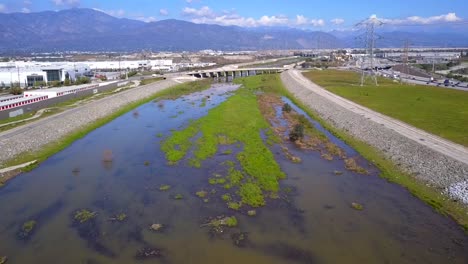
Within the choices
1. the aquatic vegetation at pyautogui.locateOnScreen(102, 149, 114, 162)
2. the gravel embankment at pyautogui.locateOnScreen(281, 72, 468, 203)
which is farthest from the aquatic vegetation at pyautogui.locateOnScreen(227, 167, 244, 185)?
the gravel embankment at pyautogui.locateOnScreen(281, 72, 468, 203)

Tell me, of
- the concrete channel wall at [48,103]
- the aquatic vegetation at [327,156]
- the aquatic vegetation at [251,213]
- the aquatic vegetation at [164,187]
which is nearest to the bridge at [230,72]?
the concrete channel wall at [48,103]

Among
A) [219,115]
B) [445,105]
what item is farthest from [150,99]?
[445,105]

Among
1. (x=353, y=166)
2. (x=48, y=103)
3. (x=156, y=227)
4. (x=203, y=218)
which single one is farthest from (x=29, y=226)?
(x=48, y=103)

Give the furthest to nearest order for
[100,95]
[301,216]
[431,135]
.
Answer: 1. [100,95]
2. [431,135]
3. [301,216]

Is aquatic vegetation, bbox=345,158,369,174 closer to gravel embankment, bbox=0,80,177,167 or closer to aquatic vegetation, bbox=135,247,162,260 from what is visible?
aquatic vegetation, bbox=135,247,162,260

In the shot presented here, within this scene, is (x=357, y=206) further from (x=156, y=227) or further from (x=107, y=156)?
(x=107, y=156)

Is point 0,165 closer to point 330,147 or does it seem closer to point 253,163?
point 253,163

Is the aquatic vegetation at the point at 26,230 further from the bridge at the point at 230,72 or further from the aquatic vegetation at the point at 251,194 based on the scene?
the bridge at the point at 230,72
